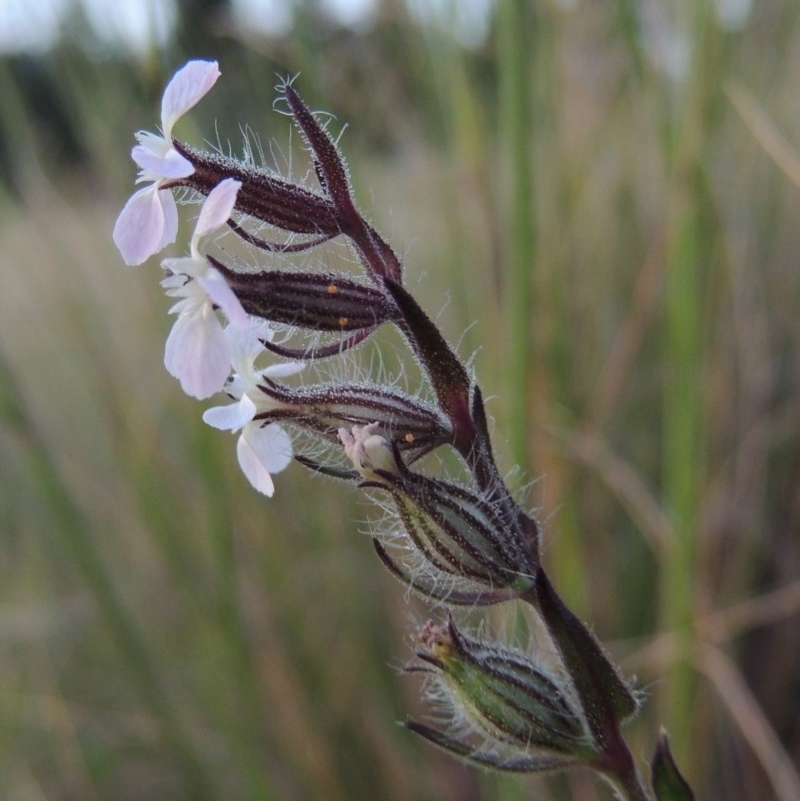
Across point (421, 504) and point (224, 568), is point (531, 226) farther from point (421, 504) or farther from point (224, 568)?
point (224, 568)

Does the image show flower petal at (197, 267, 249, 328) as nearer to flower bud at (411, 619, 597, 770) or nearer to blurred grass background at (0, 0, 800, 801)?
flower bud at (411, 619, 597, 770)

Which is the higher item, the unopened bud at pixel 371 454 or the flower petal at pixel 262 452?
the flower petal at pixel 262 452

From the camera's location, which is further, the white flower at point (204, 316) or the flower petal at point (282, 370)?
the flower petal at point (282, 370)

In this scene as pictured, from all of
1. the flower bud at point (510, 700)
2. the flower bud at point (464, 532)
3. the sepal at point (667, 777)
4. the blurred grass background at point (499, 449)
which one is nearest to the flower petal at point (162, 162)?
the flower bud at point (464, 532)

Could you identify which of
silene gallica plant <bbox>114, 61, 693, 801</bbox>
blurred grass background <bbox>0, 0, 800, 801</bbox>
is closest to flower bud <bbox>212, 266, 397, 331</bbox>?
silene gallica plant <bbox>114, 61, 693, 801</bbox>

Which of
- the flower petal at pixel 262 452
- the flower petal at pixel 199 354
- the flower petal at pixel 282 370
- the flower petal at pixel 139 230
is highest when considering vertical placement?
the flower petal at pixel 139 230

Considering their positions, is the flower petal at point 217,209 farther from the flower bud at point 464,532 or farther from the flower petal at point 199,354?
the flower bud at point 464,532
